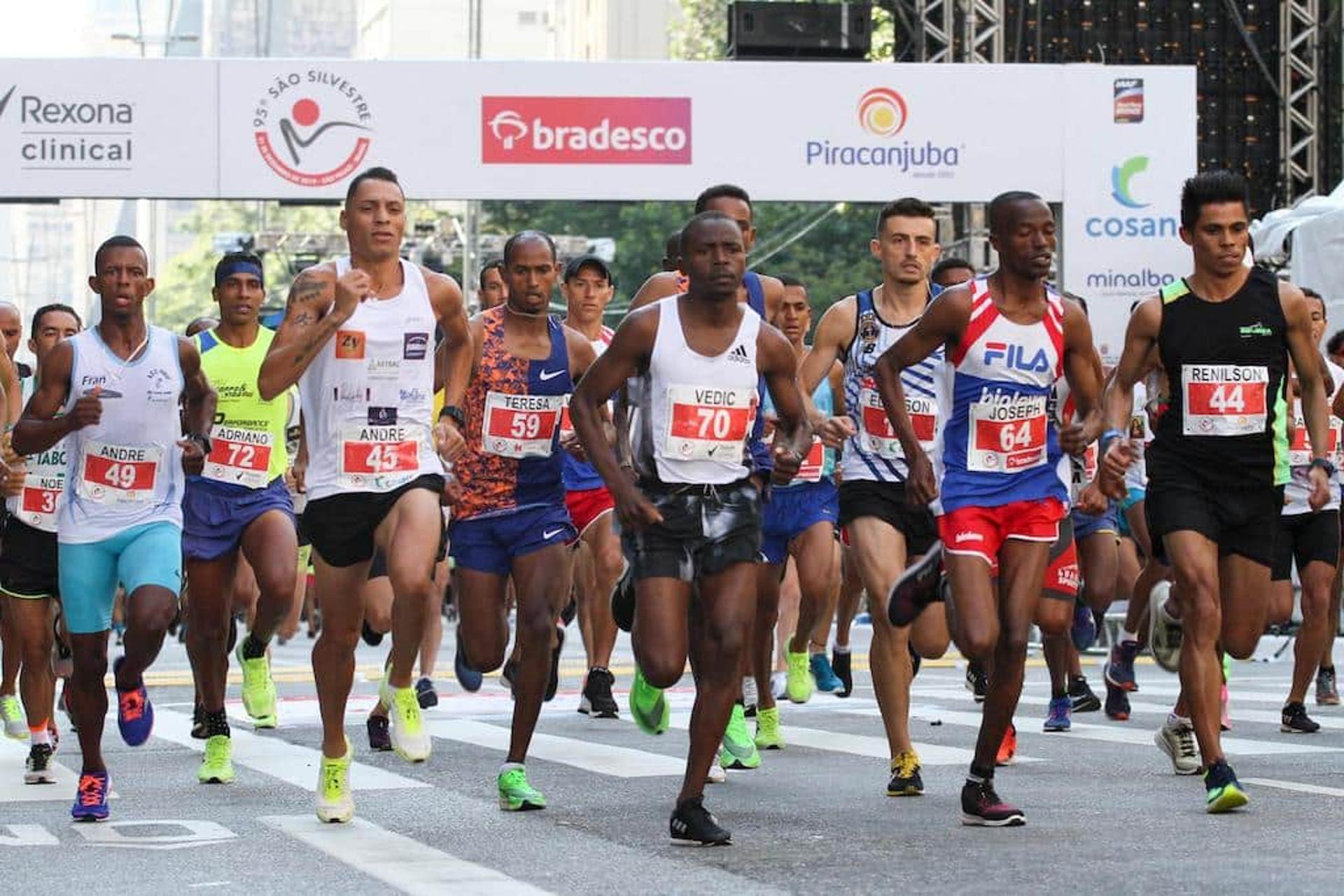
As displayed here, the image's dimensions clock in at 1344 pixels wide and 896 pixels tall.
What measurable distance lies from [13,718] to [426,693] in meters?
2.24

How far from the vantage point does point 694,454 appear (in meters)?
8.16

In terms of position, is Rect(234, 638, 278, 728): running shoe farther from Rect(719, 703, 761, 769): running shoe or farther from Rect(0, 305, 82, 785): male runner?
Rect(719, 703, 761, 769): running shoe

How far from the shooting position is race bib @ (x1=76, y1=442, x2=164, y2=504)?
30.3 ft

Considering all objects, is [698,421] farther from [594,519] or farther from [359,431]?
[594,519]

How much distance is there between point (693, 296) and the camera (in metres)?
8.22

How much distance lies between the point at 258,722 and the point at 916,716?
3.40m

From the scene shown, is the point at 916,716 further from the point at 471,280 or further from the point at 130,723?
the point at 471,280

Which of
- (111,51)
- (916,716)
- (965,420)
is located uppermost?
(111,51)

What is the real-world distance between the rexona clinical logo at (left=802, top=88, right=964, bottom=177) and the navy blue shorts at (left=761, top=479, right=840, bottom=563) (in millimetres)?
11333

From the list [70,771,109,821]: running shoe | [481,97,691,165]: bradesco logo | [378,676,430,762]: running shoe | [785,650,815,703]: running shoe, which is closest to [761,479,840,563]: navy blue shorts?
[785,650,815,703]: running shoe

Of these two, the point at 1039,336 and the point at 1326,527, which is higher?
the point at 1039,336

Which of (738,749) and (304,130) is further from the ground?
(304,130)

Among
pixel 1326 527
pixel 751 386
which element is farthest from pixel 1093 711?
pixel 751 386

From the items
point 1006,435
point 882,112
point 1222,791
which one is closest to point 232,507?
point 1006,435
